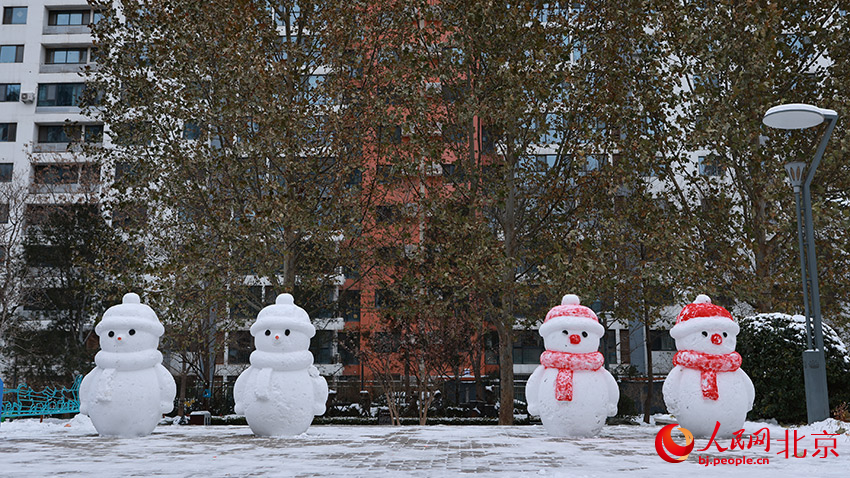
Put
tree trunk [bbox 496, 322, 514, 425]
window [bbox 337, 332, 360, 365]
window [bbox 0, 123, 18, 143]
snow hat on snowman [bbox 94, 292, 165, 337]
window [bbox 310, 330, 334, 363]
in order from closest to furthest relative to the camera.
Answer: snow hat on snowman [bbox 94, 292, 165, 337], tree trunk [bbox 496, 322, 514, 425], window [bbox 337, 332, 360, 365], window [bbox 310, 330, 334, 363], window [bbox 0, 123, 18, 143]

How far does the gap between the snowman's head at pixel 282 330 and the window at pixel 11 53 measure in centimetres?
4034

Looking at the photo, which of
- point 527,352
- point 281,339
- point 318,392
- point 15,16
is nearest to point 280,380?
point 281,339

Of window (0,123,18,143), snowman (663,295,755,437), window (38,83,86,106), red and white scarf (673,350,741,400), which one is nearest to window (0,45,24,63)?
window (38,83,86,106)

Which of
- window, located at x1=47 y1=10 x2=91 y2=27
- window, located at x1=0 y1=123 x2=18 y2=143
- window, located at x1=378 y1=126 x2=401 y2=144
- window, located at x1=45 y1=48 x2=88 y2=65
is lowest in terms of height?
window, located at x1=378 y1=126 x2=401 y2=144

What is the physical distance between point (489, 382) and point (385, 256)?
13.8 m

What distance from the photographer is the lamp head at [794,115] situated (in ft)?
33.8

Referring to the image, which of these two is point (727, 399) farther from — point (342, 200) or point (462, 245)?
point (342, 200)

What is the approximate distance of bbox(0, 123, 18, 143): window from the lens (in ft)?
138

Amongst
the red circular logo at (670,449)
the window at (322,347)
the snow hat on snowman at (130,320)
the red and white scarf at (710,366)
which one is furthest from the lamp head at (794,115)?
the window at (322,347)

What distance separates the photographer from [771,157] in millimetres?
14625

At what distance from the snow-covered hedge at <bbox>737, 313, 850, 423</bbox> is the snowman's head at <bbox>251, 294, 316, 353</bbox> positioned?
8.26 meters

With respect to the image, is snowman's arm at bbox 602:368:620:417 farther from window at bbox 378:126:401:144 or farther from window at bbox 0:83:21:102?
window at bbox 0:83:21:102

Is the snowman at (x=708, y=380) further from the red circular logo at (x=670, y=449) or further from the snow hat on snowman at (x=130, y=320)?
the snow hat on snowman at (x=130, y=320)

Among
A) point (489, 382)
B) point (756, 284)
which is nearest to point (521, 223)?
point (756, 284)
